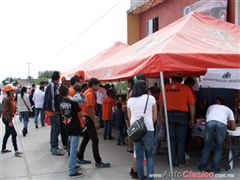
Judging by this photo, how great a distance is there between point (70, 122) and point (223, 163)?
3341mm

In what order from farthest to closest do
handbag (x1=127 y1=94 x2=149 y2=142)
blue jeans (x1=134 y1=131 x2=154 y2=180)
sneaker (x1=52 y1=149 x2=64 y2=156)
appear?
sneaker (x1=52 y1=149 x2=64 y2=156) < blue jeans (x1=134 y1=131 x2=154 y2=180) < handbag (x1=127 y1=94 x2=149 y2=142)

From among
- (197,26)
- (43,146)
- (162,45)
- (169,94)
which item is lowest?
(43,146)

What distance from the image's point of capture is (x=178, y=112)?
625cm

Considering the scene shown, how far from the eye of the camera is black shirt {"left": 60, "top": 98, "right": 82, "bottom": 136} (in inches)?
227

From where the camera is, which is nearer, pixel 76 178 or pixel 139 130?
pixel 139 130

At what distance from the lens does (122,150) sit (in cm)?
811

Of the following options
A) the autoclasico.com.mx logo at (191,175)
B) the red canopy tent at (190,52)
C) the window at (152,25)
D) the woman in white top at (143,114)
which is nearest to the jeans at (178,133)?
the autoclasico.com.mx logo at (191,175)

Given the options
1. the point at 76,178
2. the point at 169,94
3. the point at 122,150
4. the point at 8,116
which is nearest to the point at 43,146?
the point at 8,116

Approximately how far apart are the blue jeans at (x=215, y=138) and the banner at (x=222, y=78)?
66.6 inches

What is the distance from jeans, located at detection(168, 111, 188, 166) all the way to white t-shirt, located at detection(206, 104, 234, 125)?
506 millimetres

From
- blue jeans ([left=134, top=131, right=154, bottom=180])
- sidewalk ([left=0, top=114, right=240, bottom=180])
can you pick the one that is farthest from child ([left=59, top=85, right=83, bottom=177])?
blue jeans ([left=134, top=131, right=154, bottom=180])

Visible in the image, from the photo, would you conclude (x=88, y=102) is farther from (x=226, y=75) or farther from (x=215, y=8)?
(x=215, y=8)

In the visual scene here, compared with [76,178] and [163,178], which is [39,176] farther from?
[163,178]

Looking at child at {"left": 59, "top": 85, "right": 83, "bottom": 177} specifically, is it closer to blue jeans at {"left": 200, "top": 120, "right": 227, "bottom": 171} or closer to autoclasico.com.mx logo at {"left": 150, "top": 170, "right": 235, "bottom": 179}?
autoclasico.com.mx logo at {"left": 150, "top": 170, "right": 235, "bottom": 179}
